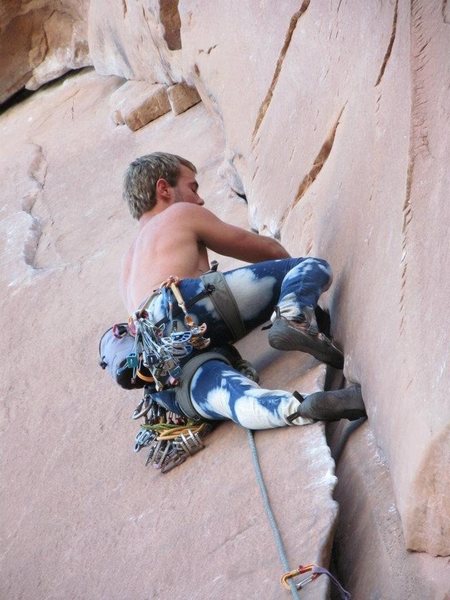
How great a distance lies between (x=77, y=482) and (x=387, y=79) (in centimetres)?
170

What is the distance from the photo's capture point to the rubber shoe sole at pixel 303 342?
3317mm

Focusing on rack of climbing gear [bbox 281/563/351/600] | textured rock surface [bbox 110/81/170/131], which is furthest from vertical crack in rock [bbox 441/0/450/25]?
textured rock surface [bbox 110/81/170/131]

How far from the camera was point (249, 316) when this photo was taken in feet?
12.0

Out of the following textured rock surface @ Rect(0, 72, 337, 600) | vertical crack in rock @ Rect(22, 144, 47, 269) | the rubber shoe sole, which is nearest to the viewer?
textured rock surface @ Rect(0, 72, 337, 600)

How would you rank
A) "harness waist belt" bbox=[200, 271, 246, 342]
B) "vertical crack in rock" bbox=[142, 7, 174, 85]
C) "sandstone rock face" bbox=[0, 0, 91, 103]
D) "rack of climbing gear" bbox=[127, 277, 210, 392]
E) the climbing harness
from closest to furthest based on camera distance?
the climbing harness, "rack of climbing gear" bbox=[127, 277, 210, 392], "harness waist belt" bbox=[200, 271, 246, 342], "vertical crack in rock" bbox=[142, 7, 174, 85], "sandstone rock face" bbox=[0, 0, 91, 103]

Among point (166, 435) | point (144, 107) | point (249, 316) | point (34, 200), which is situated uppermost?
point (249, 316)

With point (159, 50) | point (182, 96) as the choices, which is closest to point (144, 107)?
point (182, 96)

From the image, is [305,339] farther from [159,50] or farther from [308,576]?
[159,50]

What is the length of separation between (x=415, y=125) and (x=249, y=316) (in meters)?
1.01

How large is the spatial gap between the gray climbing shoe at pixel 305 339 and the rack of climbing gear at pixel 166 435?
1.33 ft

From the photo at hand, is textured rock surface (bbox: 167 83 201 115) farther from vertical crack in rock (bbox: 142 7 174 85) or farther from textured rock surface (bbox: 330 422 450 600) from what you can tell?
textured rock surface (bbox: 330 422 450 600)

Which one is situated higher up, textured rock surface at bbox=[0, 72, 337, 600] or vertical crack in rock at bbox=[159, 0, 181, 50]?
vertical crack in rock at bbox=[159, 0, 181, 50]

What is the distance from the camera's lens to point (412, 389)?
102 inches

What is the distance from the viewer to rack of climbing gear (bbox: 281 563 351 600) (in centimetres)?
258
